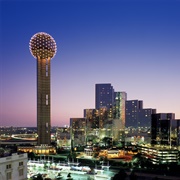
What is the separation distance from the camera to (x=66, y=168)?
36.1 feet

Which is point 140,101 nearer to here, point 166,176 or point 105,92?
point 105,92

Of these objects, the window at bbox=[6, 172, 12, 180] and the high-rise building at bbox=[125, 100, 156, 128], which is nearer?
the window at bbox=[6, 172, 12, 180]

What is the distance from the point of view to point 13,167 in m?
5.11

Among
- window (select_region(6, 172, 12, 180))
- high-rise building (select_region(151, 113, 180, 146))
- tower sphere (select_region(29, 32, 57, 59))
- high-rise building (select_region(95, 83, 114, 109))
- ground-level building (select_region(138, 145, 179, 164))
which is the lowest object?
ground-level building (select_region(138, 145, 179, 164))

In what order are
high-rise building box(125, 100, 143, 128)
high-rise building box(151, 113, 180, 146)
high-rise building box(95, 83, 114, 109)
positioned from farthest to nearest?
high-rise building box(95, 83, 114, 109) → high-rise building box(125, 100, 143, 128) → high-rise building box(151, 113, 180, 146)

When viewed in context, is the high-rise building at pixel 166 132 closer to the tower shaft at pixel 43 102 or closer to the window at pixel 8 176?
the tower shaft at pixel 43 102

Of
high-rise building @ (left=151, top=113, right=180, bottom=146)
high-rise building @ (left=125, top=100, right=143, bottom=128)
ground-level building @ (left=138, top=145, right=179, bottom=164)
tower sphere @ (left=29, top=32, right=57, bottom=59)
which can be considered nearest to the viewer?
ground-level building @ (left=138, top=145, right=179, bottom=164)

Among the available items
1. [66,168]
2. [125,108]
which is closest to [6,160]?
[66,168]

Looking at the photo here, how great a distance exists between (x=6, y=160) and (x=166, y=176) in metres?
6.52

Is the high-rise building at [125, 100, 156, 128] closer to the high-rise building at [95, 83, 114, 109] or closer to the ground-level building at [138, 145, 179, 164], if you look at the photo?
the high-rise building at [95, 83, 114, 109]

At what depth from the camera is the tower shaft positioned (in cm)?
1745

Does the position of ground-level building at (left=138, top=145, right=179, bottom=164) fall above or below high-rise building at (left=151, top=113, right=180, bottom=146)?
below

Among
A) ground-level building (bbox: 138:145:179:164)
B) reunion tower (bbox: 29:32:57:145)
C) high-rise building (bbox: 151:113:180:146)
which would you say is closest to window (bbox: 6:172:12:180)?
ground-level building (bbox: 138:145:179:164)

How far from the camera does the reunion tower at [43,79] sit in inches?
688
